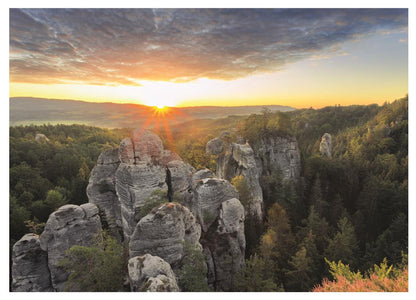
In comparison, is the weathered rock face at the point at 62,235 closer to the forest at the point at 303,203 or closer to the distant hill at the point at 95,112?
the forest at the point at 303,203

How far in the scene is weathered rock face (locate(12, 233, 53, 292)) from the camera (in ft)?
21.3

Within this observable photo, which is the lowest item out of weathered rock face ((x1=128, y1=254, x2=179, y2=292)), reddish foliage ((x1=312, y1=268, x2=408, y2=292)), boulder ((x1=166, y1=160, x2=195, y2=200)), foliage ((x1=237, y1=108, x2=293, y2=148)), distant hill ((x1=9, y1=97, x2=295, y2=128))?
reddish foliage ((x1=312, y1=268, x2=408, y2=292))

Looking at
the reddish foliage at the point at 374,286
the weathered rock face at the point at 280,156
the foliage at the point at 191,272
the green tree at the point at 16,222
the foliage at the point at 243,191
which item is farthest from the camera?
the weathered rock face at the point at 280,156

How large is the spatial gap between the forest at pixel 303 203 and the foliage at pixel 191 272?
1545 mm

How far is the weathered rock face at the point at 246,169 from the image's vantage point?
1205 centimetres

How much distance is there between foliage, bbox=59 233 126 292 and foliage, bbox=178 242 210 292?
5.44 ft

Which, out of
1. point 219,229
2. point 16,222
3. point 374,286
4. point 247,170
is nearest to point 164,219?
point 219,229

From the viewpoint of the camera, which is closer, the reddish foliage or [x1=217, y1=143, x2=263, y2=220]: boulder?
the reddish foliage

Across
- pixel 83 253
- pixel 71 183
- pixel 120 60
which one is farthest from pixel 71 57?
pixel 71 183

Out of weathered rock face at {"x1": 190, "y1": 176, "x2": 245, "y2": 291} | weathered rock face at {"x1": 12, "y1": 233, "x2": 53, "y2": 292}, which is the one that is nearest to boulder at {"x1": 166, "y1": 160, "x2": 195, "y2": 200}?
weathered rock face at {"x1": 190, "y1": 176, "x2": 245, "y2": 291}

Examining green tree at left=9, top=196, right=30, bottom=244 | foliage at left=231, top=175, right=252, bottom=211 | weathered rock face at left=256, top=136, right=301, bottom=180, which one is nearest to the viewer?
green tree at left=9, top=196, right=30, bottom=244

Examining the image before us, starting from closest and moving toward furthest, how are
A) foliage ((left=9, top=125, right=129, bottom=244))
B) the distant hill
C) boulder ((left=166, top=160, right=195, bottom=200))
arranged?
the distant hill < boulder ((left=166, top=160, right=195, bottom=200)) < foliage ((left=9, top=125, right=129, bottom=244))

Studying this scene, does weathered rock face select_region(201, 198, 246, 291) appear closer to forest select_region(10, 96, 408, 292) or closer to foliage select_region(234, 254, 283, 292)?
forest select_region(10, 96, 408, 292)

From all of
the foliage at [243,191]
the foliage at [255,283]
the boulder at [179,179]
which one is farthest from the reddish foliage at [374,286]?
the foliage at [243,191]
